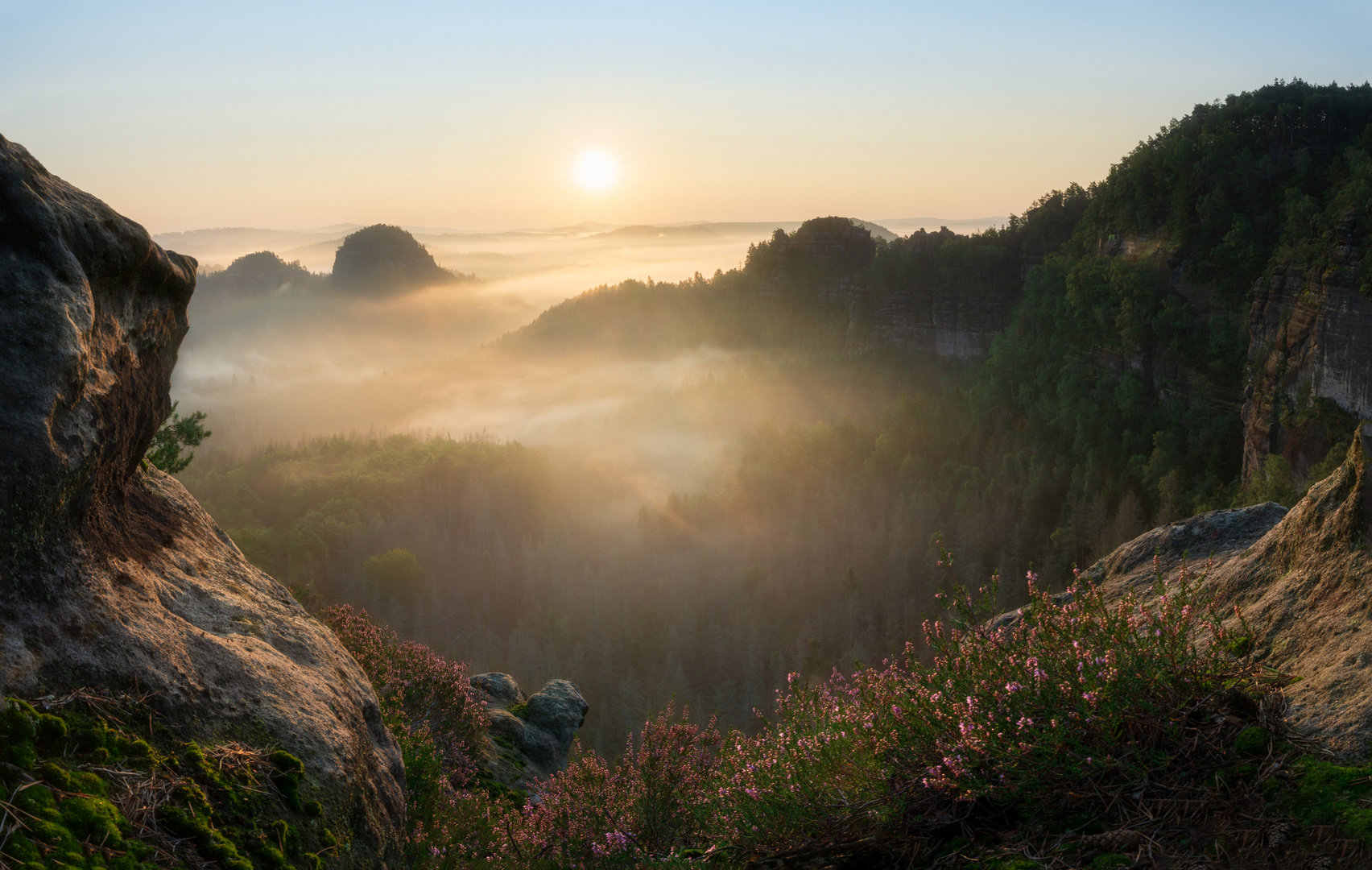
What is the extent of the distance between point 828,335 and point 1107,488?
1648 inches

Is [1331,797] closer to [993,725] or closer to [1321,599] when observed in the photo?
[993,725]

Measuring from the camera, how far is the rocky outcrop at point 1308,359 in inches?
1091

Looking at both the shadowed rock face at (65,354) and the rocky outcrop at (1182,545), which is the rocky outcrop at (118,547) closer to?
the shadowed rock face at (65,354)

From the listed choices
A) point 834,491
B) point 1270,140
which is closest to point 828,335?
point 834,491

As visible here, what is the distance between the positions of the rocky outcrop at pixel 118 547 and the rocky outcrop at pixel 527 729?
9728mm

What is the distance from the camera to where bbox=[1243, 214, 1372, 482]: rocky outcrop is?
27.7 m

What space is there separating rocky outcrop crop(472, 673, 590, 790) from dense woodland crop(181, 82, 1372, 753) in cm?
553

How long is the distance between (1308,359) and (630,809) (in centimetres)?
3188

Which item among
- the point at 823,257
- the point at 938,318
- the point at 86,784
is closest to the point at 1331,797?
the point at 86,784

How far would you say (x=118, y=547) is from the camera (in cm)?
557

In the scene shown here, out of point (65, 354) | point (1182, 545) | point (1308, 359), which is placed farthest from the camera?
point (1308, 359)

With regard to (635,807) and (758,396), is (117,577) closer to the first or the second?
(635,807)

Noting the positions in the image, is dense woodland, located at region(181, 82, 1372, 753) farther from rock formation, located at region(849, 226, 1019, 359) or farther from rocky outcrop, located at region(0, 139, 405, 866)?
rocky outcrop, located at region(0, 139, 405, 866)

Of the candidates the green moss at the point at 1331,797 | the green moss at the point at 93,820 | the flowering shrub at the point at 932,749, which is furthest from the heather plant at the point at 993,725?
the green moss at the point at 93,820
